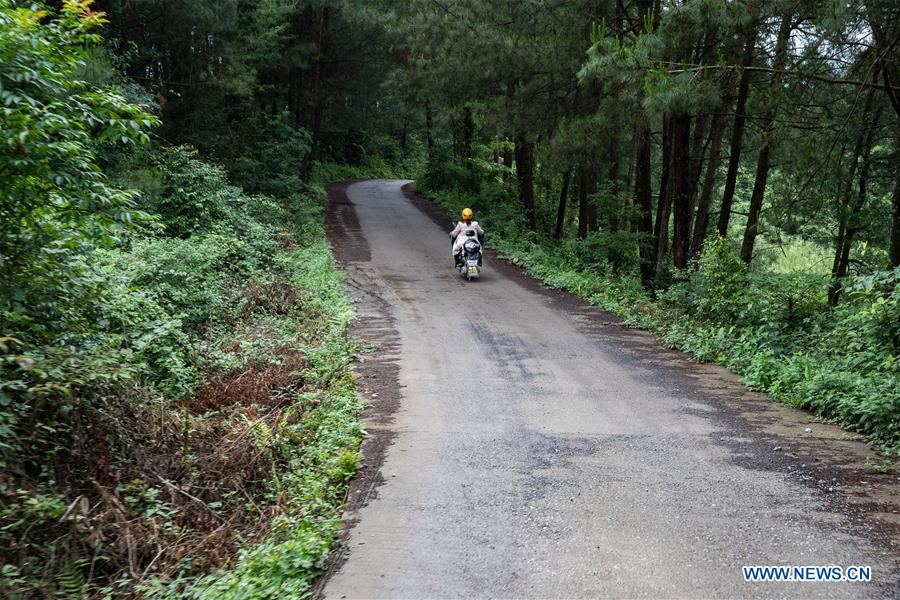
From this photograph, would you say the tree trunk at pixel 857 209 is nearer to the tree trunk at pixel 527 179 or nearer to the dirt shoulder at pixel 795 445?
the dirt shoulder at pixel 795 445

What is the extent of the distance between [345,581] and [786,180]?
13.6 metres

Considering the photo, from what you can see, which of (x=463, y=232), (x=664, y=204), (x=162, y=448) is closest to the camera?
(x=162, y=448)

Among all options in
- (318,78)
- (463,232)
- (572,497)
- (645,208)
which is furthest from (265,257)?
(318,78)

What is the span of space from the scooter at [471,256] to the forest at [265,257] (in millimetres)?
1768

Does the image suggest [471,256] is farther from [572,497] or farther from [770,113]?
[572,497]

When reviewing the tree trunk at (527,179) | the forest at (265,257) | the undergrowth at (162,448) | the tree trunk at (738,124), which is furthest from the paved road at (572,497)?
the tree trunk at (527,179)

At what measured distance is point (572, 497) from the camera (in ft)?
17.4

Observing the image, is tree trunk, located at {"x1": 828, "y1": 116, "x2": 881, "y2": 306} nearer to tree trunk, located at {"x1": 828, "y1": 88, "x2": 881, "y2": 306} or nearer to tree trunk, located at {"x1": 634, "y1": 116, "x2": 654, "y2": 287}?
tree trunk, located at {"x1": 828, "y1": 88, "x2": 881, "y2": 306}

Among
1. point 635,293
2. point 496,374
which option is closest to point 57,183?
point 496,374

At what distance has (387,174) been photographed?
53562 millimetres

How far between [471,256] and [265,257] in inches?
186

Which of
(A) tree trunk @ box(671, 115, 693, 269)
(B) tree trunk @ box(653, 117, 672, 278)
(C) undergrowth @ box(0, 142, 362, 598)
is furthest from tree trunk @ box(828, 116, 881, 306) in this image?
(C) undergrowth @ box(0, 142, 362, 598)

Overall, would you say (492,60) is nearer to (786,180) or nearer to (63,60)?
(786,180)

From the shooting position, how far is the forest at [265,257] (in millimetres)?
5090
